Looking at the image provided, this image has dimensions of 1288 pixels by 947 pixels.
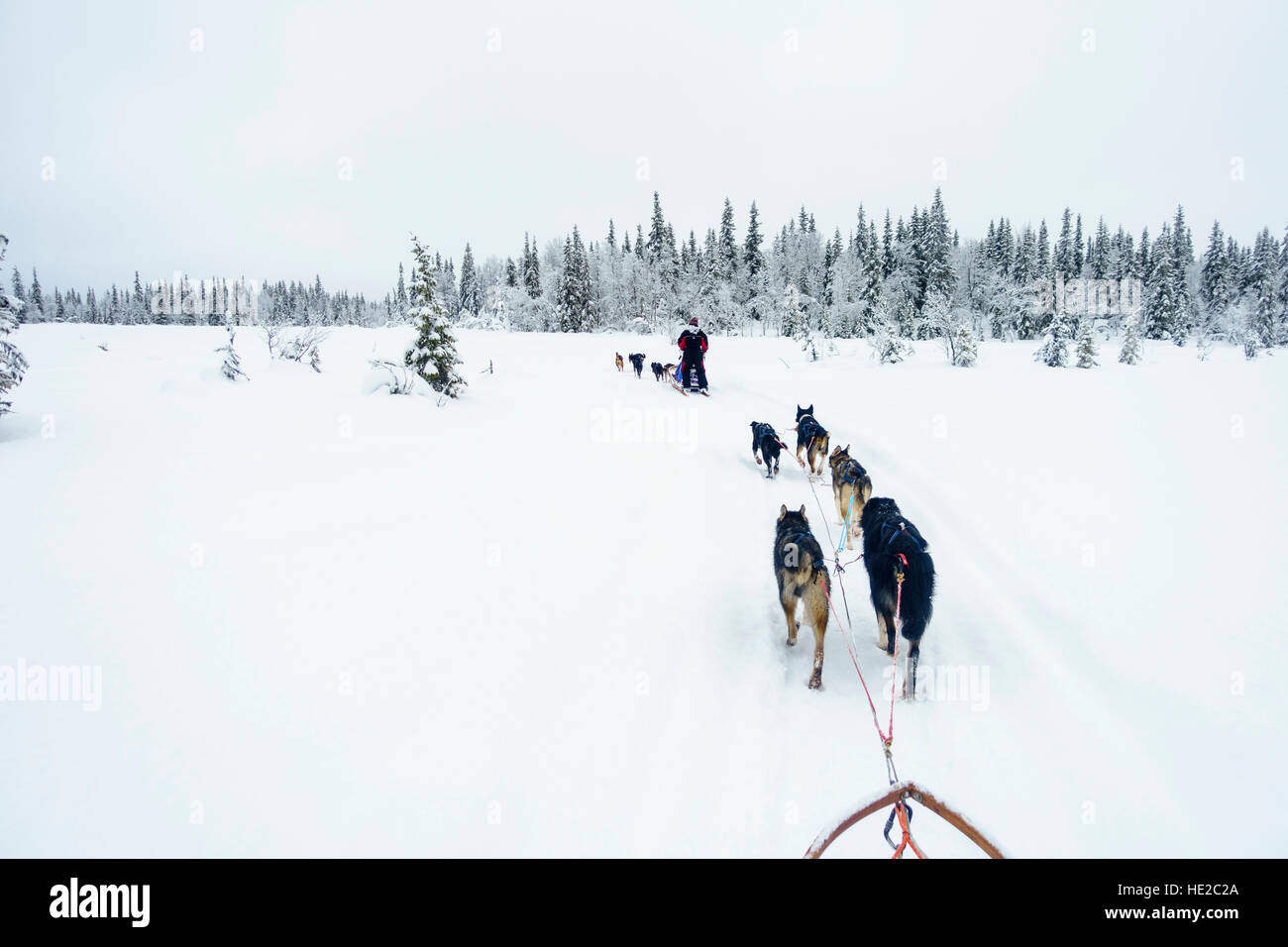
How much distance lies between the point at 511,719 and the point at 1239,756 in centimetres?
402

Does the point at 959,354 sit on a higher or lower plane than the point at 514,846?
higher

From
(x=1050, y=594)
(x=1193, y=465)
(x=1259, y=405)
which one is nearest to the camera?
(x=1050, y=594)

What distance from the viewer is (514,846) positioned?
2375 mm

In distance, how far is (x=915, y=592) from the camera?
134 inches

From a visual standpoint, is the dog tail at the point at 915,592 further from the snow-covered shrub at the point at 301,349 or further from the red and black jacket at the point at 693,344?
the snow-covered shrub at the point at 301,349

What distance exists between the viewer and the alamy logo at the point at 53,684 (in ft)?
8.87

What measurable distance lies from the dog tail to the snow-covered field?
0.54 metres

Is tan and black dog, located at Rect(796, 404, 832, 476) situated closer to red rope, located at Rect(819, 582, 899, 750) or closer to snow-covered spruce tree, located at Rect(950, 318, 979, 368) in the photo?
red rope, located at Rect(819, 582, 899, 750)

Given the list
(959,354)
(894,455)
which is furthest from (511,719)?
(959,354)

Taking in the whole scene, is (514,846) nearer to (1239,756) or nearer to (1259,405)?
(1239,756)

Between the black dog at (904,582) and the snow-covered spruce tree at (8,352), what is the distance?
371 inches

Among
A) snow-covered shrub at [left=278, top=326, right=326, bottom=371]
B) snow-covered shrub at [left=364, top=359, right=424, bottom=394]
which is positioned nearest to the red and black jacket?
snow-covered shrub at [left=364, top=359, right=424, bottom=394]

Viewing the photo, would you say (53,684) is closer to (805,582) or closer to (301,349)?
(805,582)
